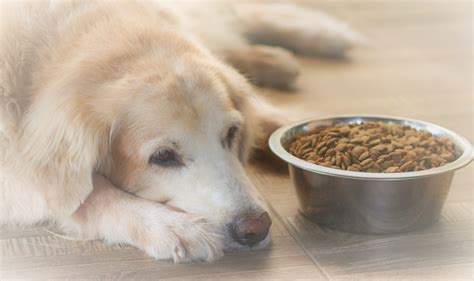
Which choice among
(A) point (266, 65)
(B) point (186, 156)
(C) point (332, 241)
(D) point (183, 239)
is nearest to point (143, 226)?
(D) point (183, 239)

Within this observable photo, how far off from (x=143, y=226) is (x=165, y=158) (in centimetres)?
20

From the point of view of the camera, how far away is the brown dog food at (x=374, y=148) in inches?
87.8

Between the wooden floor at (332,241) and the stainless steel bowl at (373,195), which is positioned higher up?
the stainless steel bowl at (373,195)

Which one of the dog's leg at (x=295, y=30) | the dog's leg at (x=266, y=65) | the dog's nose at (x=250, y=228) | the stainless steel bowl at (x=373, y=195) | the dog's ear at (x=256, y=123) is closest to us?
the dog's nose at (x=250, y=228)

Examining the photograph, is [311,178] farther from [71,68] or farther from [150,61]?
[71,68]

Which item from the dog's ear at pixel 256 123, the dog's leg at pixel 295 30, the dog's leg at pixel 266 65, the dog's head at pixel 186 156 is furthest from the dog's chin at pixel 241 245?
the dog's leg at pixel 295 30

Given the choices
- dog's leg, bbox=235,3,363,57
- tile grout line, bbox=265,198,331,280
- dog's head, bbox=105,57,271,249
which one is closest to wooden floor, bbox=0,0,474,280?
tile grout line, bbox=265,198,331,280

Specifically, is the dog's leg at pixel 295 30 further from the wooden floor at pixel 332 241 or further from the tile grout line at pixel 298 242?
the tile grout line at pixel 298 242

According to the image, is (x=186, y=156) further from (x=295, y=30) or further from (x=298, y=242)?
(x=295, y=30)

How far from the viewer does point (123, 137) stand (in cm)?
Result: 214

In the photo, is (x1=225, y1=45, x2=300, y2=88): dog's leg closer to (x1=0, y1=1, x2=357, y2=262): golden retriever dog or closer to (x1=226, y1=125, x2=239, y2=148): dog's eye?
(x1=0, y1=1, x2=357, y2=262): golden retriever dog

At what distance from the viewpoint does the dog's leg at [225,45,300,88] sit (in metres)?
3.51

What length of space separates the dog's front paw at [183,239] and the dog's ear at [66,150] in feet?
0.81

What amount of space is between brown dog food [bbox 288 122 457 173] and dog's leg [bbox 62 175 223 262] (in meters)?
0.46
